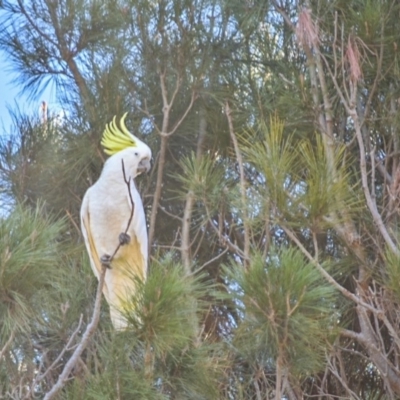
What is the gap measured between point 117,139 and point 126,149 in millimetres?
98

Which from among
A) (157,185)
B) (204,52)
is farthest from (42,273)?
(204,52)

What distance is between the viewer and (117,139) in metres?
2.73

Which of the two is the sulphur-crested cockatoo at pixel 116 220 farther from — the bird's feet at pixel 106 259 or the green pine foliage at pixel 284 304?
the green pine foliage at pixel 284 304

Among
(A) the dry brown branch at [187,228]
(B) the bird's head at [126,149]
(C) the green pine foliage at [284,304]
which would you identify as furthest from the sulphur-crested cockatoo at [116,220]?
(C) the green pine foliage at [284,304]

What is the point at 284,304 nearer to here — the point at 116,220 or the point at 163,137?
the point at 116,220

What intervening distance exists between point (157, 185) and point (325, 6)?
71 cm

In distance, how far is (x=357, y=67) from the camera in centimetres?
244

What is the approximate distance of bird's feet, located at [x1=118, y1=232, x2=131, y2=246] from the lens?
8.05 ft

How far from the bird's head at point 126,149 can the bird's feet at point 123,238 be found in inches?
6.4

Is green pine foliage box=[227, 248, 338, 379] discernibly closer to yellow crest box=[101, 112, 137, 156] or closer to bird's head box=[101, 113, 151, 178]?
bird's head box=[101, 113, 151, 178]

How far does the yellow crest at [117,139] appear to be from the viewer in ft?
8.91

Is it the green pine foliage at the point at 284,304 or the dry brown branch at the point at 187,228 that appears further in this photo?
the dry brown branch at the point at 187,228

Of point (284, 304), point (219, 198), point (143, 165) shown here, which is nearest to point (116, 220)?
point (143, 165)

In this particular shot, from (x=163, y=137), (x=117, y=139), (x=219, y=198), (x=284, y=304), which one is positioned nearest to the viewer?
(x=284, y=304)
